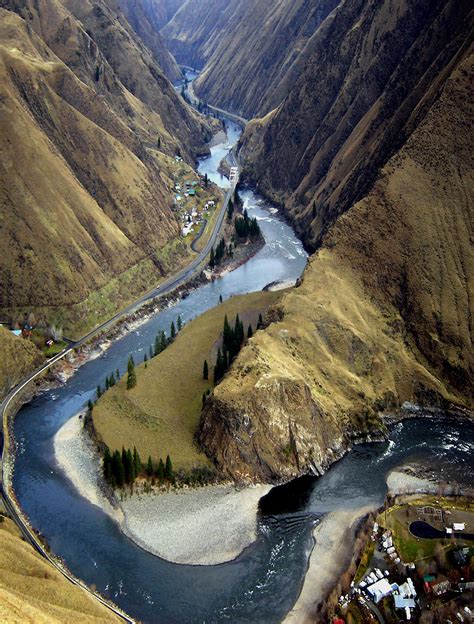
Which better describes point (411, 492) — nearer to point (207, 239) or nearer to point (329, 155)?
point (207, 239)

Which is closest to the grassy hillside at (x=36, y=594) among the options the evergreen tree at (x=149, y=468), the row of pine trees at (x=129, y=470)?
the row of pine trees at (x=129, y=470)

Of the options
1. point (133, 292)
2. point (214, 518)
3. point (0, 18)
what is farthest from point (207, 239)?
point (214, 518)

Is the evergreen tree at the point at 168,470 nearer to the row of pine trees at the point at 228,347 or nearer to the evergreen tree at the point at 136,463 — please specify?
the evergreen tree at the point at 136,463

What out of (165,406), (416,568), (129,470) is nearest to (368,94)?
(165,406)

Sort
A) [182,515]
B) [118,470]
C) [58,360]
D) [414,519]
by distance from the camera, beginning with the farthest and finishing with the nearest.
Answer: [58,360] < [118,470] < [182,515] < [414,519]

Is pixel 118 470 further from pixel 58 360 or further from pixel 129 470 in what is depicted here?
pixel 58 360

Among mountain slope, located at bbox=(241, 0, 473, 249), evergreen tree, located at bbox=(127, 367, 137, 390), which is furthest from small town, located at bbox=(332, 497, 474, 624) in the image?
mountain slope, located at bbox=(241, 0, 473, 249)

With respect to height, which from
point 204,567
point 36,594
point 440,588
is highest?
point 440,588
